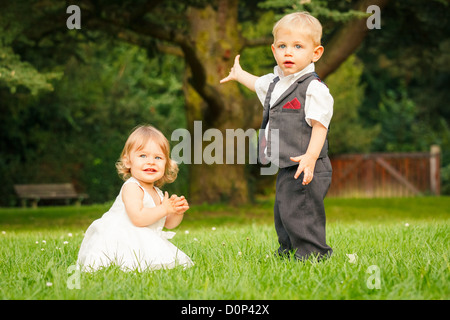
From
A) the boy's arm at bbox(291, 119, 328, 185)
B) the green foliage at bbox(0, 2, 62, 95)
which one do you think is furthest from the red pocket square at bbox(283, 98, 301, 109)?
the green foliage at bbox(0, 2, 62, 95)

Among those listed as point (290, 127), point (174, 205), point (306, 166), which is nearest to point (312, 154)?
point (306, 166)

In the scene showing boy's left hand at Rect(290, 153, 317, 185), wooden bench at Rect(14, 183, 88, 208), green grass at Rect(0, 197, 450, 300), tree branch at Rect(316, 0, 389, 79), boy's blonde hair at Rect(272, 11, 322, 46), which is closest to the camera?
green grass at Rect(0, 197, 450, 300)

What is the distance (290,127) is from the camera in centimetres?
400

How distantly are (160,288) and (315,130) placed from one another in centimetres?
149

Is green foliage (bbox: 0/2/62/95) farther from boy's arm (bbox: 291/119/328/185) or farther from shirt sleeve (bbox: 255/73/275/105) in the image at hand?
boy's arm (bbox: 291/119/328/185)

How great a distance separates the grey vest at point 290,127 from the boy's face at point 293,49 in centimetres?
13

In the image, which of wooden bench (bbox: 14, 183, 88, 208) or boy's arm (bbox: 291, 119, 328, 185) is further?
wooden bench (bbox: 14, 183, 88, 208)

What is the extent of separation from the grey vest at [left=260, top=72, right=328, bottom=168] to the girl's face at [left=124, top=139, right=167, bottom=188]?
0.78 m

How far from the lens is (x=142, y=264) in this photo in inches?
155

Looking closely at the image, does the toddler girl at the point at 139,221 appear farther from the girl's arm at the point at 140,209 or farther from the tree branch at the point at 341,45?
the tree branch at the point at 341,45

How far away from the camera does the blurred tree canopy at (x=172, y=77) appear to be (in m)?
11.2

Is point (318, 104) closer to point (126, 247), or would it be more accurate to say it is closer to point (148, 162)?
point (148, 162)

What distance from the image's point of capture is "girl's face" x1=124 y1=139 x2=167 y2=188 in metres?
4.02
